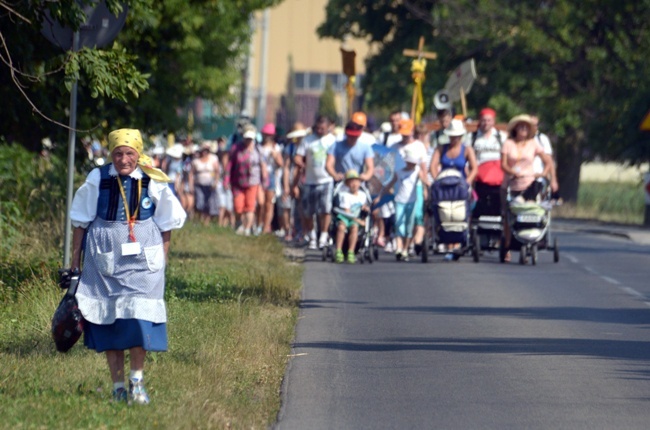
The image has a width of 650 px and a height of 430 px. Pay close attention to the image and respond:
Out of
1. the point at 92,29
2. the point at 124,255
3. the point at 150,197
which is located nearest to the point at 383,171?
the point at 92,29

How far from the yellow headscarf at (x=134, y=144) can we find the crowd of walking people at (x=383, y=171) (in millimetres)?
9649

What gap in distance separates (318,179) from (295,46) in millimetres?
92535

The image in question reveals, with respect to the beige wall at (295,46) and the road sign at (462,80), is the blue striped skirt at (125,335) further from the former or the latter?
the beige wall at (295,46)

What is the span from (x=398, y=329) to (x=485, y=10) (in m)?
29.0

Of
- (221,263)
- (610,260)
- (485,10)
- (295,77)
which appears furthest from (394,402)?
(295,77)

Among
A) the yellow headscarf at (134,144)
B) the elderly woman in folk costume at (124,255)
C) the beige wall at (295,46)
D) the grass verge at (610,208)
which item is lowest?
the grass verge at (610,208)

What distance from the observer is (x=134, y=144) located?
862cm

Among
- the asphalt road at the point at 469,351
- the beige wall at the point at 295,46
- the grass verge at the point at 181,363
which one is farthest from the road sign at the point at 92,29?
the beige wall at the point at 295,46

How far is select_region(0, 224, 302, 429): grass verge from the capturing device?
26.5 feet

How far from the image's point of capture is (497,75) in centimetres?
4247

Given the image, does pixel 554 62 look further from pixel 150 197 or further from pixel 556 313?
pixel 150 197

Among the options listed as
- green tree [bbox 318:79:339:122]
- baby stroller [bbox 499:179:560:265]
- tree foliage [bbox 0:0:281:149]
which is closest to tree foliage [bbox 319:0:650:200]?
tree foliage [bbox 0:0:281:149]

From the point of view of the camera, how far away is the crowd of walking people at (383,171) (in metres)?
19.4

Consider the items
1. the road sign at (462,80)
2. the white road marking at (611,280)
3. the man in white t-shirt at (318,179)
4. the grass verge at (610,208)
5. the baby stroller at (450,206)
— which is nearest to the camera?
the white road marking at (611,280)
